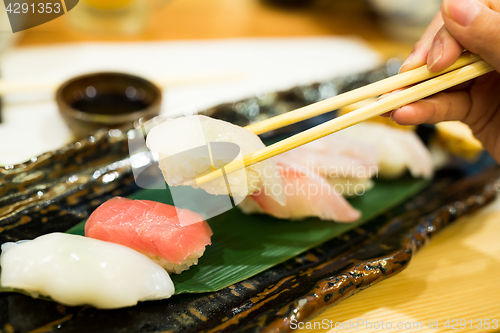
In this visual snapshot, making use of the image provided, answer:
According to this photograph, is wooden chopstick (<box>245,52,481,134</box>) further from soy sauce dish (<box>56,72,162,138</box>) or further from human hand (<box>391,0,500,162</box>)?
soy sauce dish (<box>56,72,162,138</box>)

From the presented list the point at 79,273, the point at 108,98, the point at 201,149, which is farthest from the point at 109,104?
the point at 79,273

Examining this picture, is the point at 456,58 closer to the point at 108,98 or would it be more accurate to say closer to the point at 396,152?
the point at 396,152

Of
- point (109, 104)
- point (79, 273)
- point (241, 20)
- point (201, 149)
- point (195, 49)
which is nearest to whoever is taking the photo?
point (79, 273)

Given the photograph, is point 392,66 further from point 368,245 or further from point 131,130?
point 131,130

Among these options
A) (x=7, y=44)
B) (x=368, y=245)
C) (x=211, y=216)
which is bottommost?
(x=368, y=245)

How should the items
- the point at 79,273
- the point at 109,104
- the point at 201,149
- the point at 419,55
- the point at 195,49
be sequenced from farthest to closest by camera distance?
the point at 195,49 → the point at 109,104 → the point at 419,55 → the point at 201,149 → the point at 79,273

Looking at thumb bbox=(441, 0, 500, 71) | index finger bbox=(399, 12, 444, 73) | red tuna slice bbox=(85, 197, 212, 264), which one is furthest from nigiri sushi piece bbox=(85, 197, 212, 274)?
thumb bbox=(441, 0, 500, 71)

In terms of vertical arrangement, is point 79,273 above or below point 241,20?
below

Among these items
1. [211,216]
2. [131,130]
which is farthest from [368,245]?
[131,130]
